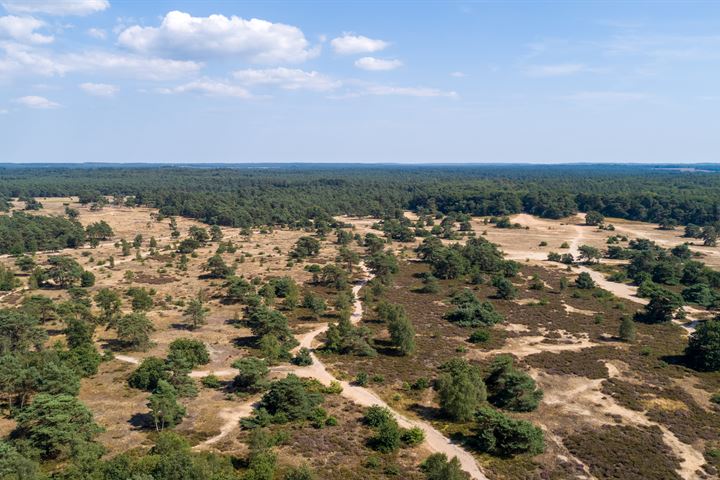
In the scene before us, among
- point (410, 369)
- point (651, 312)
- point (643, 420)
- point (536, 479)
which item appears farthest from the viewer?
point (651, 312)

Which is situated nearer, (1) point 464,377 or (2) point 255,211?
(1) point 464,377

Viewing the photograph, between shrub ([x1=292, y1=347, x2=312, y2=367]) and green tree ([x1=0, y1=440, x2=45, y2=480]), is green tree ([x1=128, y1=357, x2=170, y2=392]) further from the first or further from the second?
green tree ([x1=0, y1=440, x2=45, y2=480])

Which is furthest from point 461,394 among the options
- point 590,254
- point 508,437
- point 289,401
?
point 590,254

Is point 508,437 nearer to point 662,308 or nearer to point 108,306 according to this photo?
point 662,308

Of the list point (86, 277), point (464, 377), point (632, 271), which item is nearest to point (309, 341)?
point (464, 377)

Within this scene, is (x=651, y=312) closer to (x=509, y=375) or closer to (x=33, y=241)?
(x=509, y=375)

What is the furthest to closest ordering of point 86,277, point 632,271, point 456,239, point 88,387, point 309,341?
1. point 456,239
2. point 632,271
3. point 86,277
4. point 309,341
5. point 88,387

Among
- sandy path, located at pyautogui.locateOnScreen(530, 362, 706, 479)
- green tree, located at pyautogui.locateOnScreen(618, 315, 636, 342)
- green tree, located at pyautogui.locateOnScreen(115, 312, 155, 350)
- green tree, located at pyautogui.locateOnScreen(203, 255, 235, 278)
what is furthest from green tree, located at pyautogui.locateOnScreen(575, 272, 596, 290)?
green tree, located at pyautogui.locateOnScreen(115, 312, 155, 350)
